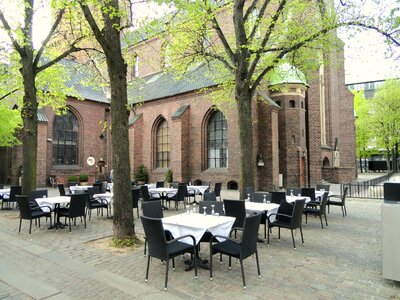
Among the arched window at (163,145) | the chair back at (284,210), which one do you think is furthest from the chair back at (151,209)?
the arched window at (163,145)

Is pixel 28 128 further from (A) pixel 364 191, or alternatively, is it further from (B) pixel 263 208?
(A) pixel 364 191

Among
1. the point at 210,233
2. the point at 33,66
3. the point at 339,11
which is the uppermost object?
the point at 339,11

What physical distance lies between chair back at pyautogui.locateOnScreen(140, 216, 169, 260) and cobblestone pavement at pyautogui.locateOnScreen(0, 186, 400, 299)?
46cm

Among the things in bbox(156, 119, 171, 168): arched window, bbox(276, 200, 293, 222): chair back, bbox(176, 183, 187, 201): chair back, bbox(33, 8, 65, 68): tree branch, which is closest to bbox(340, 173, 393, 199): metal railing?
bbox(176, 183, 187, 201): chair back

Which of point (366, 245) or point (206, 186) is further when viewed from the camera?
point (206, 186)

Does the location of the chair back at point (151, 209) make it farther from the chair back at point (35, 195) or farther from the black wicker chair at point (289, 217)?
the chair back at point (35, 195)

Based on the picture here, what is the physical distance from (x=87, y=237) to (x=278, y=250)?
4649 millimetres

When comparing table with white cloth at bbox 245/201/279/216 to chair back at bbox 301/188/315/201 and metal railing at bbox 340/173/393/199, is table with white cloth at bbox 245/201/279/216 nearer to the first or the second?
chair back at bbox 301/188/315/201

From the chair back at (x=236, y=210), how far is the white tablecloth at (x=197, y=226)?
1144 mm

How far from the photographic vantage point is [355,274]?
4.88m

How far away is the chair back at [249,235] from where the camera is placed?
4.41 metres

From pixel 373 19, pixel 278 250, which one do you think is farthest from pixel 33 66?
pixel 373 19

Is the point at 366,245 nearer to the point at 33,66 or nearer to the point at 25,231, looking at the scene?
the point at 25,231

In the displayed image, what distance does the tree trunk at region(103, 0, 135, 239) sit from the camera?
6.67 m
